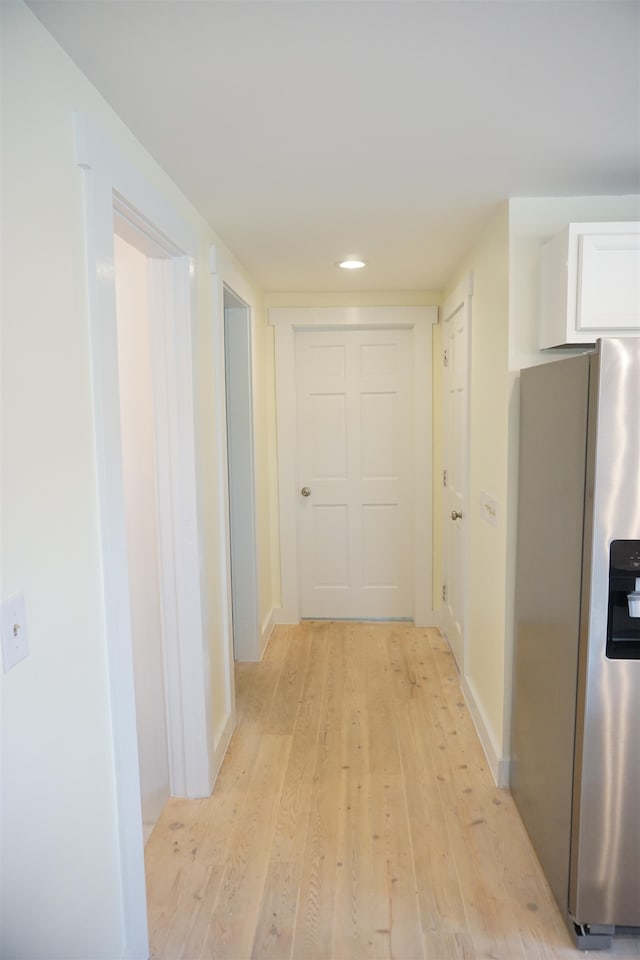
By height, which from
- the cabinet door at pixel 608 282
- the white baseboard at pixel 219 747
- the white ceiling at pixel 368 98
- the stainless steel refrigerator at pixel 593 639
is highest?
the white ceiling at pixel 368 98

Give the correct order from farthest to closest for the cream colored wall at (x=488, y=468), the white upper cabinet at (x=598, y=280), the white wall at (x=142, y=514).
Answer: the cream colored wall at (x=488, y=468), the white wall at (x=142, y=514), the white upper cabinet at (x=598, y=280)

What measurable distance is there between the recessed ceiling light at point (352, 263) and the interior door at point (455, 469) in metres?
0.56

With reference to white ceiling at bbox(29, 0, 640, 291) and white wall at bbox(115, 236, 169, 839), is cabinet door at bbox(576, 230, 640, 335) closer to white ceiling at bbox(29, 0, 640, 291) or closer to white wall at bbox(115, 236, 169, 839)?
white ceiling at bbox(29, 0, 640, 291)

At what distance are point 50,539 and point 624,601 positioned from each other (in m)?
1.43

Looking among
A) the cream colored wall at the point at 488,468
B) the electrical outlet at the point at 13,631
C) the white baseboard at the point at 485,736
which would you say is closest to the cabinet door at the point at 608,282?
the cream colored wall at the point at 488,468

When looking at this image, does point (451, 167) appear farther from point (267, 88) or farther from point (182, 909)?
point (182, 909)

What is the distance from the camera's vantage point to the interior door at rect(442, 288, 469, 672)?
3.07 metres

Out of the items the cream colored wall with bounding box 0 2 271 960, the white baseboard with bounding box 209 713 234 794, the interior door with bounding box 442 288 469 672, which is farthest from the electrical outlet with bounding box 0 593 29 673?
the interior door with bounding box 442 288 469 672

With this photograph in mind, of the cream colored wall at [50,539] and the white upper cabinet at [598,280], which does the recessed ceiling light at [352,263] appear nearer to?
the white upper cabinet at [598,280]

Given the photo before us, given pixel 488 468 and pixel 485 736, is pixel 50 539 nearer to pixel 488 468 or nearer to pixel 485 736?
pixel 488 468

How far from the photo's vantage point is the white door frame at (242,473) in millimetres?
3354

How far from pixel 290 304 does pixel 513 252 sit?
1984mm

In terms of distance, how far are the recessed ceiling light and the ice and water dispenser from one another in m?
2.01

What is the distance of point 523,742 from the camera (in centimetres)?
214
